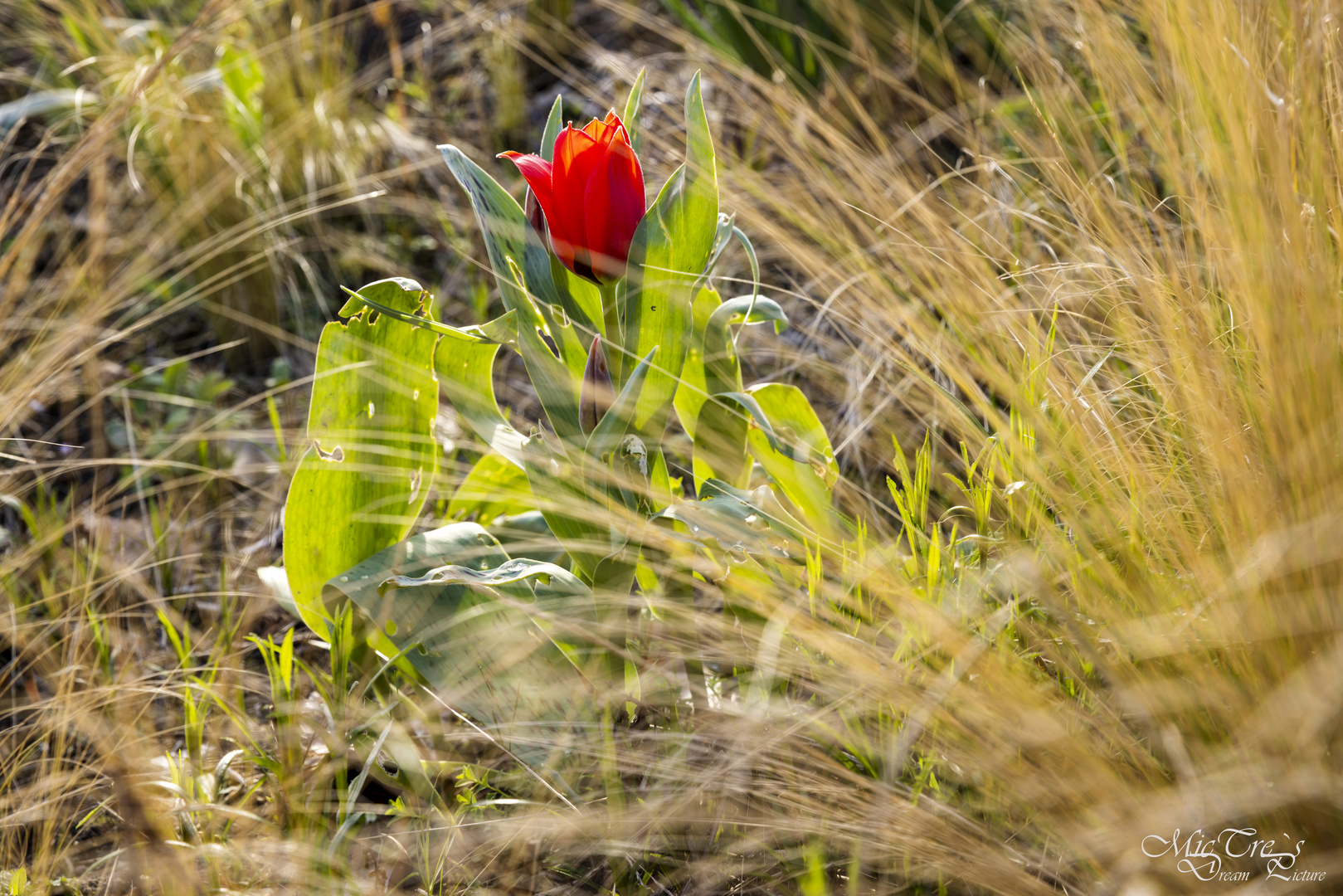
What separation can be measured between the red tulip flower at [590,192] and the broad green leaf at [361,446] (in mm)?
239

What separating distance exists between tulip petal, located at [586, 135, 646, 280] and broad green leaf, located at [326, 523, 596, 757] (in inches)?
12.6

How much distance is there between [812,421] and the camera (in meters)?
1.15

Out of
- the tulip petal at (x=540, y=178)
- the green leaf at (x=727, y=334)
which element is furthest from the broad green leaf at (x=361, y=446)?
the green leaf at (x=727, y=334)

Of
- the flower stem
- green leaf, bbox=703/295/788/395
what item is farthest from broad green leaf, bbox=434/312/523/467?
green leaf, bbox=703/295/788/395

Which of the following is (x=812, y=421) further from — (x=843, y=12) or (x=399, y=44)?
(x=399, y=44)

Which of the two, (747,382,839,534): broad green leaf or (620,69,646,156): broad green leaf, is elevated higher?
(620,69,646,156): broad green leaf

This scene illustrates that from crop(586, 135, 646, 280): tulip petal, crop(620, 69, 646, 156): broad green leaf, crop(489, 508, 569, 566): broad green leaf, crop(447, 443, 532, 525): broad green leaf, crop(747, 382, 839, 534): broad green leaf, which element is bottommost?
crop(489, 508, 569, 566): broad green leaf

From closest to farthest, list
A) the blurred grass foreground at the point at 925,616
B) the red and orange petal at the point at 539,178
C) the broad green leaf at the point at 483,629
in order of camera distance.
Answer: the blurred grass foreground at the point at 925,616
the red and orange petal at the point at 539,178
the broad green leaf at the point at 483,629

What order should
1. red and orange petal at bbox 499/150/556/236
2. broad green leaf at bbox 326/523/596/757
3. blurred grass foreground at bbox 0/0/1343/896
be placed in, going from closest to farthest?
blurred grass foreground at bbox 0/0/1343/896
red and orange petal at bbox 499/150/556/236
broad green leaf at bbox 326/523/596/757

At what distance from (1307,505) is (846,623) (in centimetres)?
39

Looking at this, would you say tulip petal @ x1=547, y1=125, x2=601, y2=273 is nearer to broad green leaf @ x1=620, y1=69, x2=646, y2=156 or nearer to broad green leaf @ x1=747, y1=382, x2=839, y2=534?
broad green leaf @ x1=620, y1=69, x2=646, y2=156

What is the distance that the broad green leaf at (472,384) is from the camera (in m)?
1.06

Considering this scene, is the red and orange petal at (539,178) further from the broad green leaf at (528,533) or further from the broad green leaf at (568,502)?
the broad green leaf at (528,533)

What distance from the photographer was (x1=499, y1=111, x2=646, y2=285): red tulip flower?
868 mm
